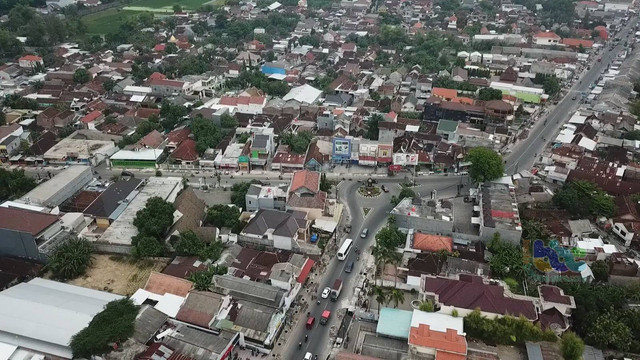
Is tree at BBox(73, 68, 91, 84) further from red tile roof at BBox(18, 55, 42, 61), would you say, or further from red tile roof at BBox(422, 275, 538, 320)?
red tile roof at BBox(422, 275, 538, 320)

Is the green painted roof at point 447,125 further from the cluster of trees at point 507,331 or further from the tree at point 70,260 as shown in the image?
the tree at point 70,260

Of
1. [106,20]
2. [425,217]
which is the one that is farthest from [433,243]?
[106,20]

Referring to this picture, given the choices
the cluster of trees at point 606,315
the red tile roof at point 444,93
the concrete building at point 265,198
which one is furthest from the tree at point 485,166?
the red tile roof at point 444,93

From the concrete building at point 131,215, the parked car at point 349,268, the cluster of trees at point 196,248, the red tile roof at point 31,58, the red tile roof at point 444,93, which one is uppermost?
the red tile roof at point 444,93

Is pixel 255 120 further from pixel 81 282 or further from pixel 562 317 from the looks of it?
pixel 562 317

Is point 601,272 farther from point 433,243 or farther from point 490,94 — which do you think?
point 490,94

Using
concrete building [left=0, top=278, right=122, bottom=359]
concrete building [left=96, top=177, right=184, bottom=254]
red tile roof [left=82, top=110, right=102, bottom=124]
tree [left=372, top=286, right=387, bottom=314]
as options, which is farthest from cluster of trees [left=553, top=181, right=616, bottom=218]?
red tile roof [left=82, top=110, right=102, bottom=124]

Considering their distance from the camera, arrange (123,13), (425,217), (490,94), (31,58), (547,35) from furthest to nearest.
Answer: (123,13) → (547,35) → (31,58) → (490,94) → (425,217)
